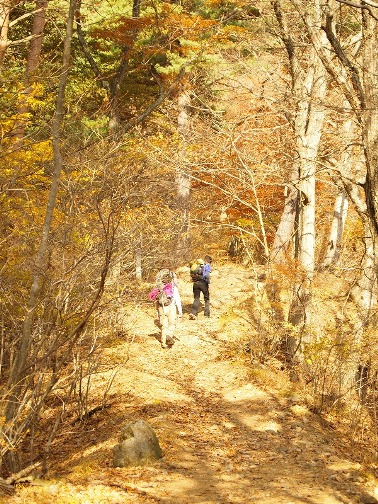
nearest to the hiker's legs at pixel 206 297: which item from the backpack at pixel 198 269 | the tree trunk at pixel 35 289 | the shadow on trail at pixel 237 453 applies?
the backpack at pixel 198 269

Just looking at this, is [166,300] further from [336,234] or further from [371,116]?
[336,234]

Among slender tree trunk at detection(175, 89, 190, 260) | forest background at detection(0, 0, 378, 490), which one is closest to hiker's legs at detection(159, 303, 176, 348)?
forest background at detection(0, 0, 378, 490)

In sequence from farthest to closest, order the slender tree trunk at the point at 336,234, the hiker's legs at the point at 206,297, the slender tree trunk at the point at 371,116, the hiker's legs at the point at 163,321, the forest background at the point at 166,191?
1. the slender tree trunk at the point at 336,234
2. the hiker's legs at the point at 206,297
3. the hiker's legs at the point at 163,321
4. the forest background at the point at 166,191
5. the slender tree trunk at the point at 371,116

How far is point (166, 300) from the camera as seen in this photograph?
42.2 feet

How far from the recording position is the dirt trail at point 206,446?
6.95 meters

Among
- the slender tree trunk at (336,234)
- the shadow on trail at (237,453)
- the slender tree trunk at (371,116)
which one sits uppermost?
the slender tree trunk at (371,116)

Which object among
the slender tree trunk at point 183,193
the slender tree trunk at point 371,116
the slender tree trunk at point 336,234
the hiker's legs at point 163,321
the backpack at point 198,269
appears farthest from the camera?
the slender tree trunk at point 336,234

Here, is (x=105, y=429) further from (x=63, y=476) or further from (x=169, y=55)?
(x=169, y=55)

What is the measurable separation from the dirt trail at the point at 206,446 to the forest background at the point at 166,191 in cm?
67

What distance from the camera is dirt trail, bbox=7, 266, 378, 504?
22.8ft

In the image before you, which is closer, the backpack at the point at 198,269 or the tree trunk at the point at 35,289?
the tree trunk at the point at 35,289

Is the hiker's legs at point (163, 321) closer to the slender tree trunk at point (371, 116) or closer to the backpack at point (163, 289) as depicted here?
the backpack at point (163, 289)

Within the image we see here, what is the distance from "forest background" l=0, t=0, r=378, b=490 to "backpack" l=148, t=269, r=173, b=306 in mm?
391

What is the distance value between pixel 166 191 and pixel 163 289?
7075 millimetres
